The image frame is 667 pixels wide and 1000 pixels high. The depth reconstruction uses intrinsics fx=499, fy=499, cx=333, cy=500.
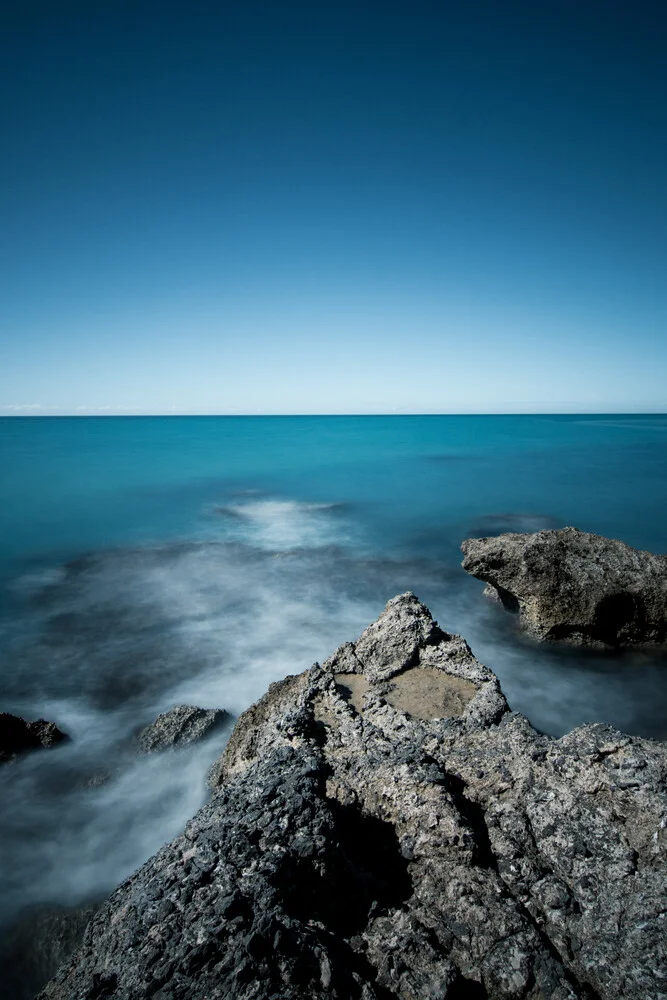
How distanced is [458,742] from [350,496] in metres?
26.7

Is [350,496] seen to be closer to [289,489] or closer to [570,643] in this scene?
[289,489]

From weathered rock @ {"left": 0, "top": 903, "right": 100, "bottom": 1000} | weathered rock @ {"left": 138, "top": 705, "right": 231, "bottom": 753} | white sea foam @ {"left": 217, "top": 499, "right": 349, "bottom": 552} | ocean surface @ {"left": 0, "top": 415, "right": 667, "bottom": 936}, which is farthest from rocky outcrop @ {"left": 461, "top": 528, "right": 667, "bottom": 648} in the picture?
white sea foam @ {"left": 217, "top": 499, "right": 349, "bottom": 552}

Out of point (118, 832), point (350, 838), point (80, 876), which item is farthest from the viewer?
point (118, 832)

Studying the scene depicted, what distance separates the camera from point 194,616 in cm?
1350

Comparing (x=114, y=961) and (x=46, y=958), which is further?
(x=46, y=958)

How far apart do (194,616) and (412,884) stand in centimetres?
1086

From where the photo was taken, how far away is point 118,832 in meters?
6.81

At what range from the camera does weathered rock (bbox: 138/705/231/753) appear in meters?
8.25

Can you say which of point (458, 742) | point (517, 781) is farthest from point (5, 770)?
point (517, 781)

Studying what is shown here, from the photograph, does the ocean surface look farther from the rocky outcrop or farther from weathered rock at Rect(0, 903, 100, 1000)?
the rocky outcrop

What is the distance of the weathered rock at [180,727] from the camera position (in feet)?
27.1

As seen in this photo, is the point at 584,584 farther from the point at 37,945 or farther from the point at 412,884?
the point at 37,945

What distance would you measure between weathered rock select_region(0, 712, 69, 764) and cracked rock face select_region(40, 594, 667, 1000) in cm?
590

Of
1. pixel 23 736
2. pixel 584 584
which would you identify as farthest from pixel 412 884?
pixel 584 584
